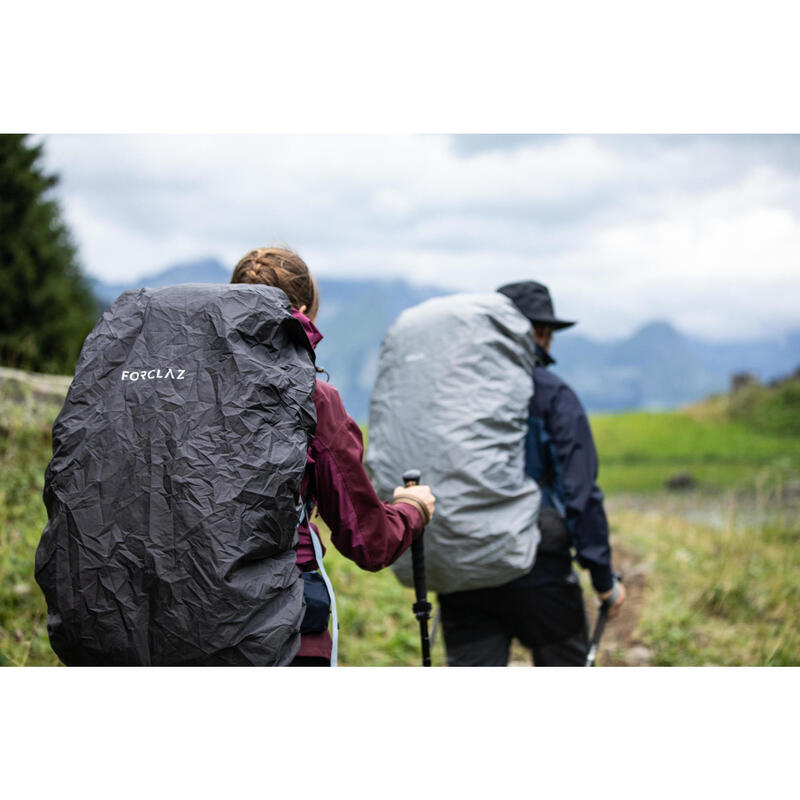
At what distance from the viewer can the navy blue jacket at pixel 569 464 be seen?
2979 millimetres

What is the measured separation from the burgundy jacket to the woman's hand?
240 mm

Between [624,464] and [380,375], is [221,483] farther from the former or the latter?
[624,464]

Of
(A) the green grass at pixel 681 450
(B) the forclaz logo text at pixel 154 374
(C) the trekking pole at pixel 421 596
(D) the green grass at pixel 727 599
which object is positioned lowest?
(A) the green grass at pixel 681 450

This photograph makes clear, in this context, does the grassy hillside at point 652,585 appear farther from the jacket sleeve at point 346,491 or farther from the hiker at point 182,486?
the jacket sleeve at point 346,491

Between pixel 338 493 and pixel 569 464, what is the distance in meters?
1.44

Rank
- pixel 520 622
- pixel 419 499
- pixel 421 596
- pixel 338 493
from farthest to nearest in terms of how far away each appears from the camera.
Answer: pixel 520 622 → pixel 421 596 → pixel 419 499 → pixel 338 493

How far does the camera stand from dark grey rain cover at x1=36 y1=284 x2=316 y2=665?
5.05 ft

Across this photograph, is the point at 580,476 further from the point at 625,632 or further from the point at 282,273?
the point at 625,632

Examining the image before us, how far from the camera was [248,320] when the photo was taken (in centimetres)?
165

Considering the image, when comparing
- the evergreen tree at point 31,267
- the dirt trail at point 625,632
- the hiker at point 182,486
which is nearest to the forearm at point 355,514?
the hiker at point 182,486

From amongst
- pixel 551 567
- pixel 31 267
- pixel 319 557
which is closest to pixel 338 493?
pixel 319 557

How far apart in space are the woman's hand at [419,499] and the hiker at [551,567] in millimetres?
965

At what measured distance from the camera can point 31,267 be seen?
471 inches

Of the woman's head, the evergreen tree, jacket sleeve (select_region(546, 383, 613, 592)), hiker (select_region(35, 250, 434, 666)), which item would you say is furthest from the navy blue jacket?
the evergreen tree
